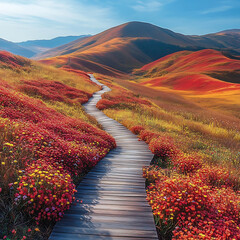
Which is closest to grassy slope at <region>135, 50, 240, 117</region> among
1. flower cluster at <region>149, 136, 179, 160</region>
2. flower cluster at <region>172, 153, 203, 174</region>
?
flower cluster at <region>149, 136, 179, 160</region>

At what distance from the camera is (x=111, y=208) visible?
177 inches

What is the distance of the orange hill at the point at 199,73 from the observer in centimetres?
4995

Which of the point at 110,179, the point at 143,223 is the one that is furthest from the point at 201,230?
the point at 110,179

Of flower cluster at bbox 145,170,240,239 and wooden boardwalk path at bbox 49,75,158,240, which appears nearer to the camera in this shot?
wooden boardwalk path at bbox 49,75,158,240

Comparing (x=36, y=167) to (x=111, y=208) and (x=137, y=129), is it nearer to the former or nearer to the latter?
(x=111, y=208)

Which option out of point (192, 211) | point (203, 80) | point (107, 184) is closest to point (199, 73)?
point (203, 80)

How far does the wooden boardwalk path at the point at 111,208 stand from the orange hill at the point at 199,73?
4194 cm

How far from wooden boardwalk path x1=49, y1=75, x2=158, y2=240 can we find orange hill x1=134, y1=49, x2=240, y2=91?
41.9 m

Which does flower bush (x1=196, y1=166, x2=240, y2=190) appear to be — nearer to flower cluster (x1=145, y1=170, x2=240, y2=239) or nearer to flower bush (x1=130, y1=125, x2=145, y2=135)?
flower cluster (x1=145, y1=170, x2=240, y2=239)

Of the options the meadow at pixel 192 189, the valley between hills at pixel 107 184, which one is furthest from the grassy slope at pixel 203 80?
the valley between hills at pixel 107 184

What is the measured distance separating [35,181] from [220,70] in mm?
73409

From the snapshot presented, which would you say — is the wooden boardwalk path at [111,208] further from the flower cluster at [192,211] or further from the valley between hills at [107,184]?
the flower cluster at [192,211]

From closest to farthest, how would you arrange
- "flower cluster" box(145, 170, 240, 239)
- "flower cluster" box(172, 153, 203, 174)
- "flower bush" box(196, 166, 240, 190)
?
"flower cluster" box(145, 170, 240, 239)
"flower bush" box(196, 166, 240, 190)
"flower cluster" box(172, 153, 203, 174)

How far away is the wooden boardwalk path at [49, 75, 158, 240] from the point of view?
12.3 ft
